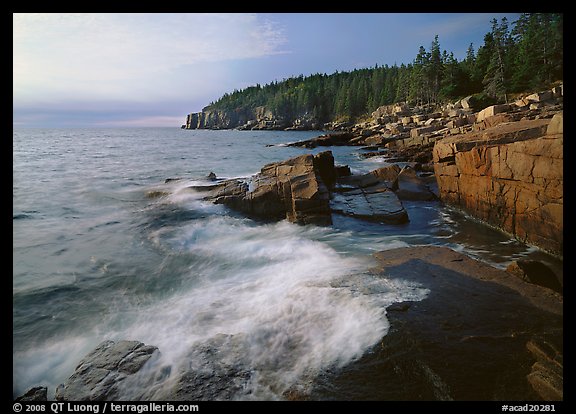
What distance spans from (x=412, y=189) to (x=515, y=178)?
6.55m

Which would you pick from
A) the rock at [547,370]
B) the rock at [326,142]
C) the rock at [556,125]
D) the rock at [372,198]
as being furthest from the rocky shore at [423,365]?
the rock at [326,142]

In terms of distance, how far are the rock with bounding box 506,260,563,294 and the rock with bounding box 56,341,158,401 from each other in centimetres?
765

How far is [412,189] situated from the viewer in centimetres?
1620

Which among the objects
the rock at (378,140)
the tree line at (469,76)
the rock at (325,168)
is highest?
the tree line at (469,76)

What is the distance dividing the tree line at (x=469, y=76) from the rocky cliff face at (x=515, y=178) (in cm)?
728

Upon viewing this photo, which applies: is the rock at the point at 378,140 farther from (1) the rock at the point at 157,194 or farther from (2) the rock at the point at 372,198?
(1) the rock at the point at 157,194

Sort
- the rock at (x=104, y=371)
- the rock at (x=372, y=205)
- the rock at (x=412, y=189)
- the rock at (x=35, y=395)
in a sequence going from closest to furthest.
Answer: the rock at (x=35, y=395) < the rock at (x=104, y=371) < the rock at (x=372, y=205) < the rock at (x=412, y=189)

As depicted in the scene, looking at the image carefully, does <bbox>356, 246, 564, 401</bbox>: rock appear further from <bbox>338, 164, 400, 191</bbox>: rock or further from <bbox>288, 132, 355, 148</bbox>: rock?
<bbox>288, 132, 355, 148</bbox>: rock

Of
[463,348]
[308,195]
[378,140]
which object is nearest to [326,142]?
[378,140]

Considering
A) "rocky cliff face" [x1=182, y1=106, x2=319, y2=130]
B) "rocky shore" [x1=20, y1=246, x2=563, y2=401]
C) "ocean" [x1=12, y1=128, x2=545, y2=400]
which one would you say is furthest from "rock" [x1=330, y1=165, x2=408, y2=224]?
"rocky cliff face" [x1=182, y1=106, x2=319, y2=130]

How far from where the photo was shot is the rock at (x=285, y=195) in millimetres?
12438

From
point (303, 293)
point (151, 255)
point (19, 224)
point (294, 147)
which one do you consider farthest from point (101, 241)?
point (294, 147)

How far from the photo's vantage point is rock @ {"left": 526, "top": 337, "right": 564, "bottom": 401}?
3.82 meters
